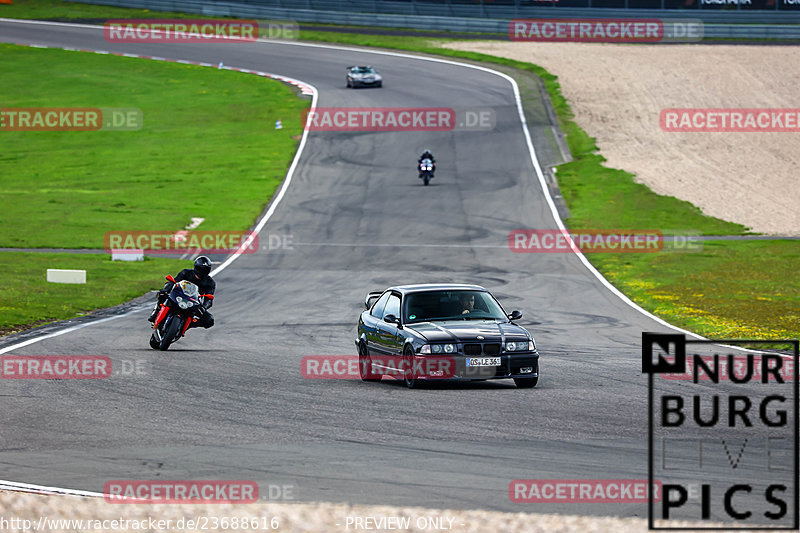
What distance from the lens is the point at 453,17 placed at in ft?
259

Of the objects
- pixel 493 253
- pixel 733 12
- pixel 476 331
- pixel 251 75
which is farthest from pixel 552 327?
pixel 733 12

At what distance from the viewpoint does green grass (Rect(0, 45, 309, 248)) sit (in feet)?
140

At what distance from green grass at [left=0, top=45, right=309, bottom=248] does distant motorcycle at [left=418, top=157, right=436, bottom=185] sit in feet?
21.7

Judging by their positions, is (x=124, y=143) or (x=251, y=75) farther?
(x=251, y=75)

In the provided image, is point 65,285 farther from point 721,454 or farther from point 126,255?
point 721,454

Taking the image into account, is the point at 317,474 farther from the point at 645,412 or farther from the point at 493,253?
the point at 493,253

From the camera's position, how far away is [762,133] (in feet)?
179

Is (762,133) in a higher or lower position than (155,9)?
lower

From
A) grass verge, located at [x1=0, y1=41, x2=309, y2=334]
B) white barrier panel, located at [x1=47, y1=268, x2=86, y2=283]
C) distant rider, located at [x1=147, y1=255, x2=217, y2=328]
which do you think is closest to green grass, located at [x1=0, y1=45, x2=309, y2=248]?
grass verge, located at [x1=0, y1=41, x2=309, y2=334]

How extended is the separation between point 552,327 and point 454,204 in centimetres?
2127

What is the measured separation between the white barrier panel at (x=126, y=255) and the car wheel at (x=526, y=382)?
901 inches

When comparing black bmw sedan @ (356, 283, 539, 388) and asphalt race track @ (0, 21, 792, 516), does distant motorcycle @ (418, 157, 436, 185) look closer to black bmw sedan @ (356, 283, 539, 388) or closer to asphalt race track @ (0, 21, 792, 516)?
asphalt race track @ (0, 21, 792, 516)

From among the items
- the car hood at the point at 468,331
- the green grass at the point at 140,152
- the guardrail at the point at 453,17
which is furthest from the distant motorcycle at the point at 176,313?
the guardrail at the point at 453,17

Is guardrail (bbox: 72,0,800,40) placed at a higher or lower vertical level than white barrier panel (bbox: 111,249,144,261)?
higher
